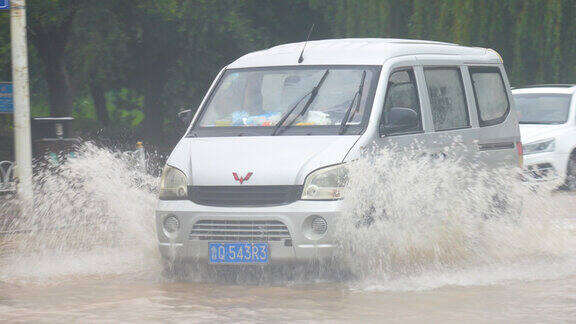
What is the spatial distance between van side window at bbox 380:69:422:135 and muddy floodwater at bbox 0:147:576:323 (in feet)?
1.26

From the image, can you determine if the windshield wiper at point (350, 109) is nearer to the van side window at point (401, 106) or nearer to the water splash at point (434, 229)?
the van side window at point (401, 106)

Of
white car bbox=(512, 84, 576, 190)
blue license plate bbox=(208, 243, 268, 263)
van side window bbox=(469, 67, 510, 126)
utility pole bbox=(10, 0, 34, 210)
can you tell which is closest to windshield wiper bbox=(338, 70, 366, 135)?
blue license plate bbox=(208, 243, 268, 263)

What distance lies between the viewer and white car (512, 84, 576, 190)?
56.7 feet

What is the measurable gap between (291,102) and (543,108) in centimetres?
1041

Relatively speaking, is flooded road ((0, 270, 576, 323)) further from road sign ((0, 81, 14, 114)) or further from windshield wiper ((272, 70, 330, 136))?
road sign ((0, 81, 14, 114))

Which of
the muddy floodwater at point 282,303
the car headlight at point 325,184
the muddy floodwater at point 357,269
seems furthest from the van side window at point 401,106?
the muddy floodwater at point 282,303

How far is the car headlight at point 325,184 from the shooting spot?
8.18 meters

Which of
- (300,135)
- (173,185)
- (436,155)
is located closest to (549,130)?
(436,155)

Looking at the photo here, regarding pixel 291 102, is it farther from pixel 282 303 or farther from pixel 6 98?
pixel 6 98

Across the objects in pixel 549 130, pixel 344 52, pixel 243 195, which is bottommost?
pixel 549 130

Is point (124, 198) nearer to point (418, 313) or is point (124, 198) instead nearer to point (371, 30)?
point (418, 313)

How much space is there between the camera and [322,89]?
928 centimetres

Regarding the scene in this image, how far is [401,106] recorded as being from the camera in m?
9.44

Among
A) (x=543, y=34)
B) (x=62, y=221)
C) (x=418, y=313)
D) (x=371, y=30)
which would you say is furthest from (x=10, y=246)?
(x=371, y=30)
